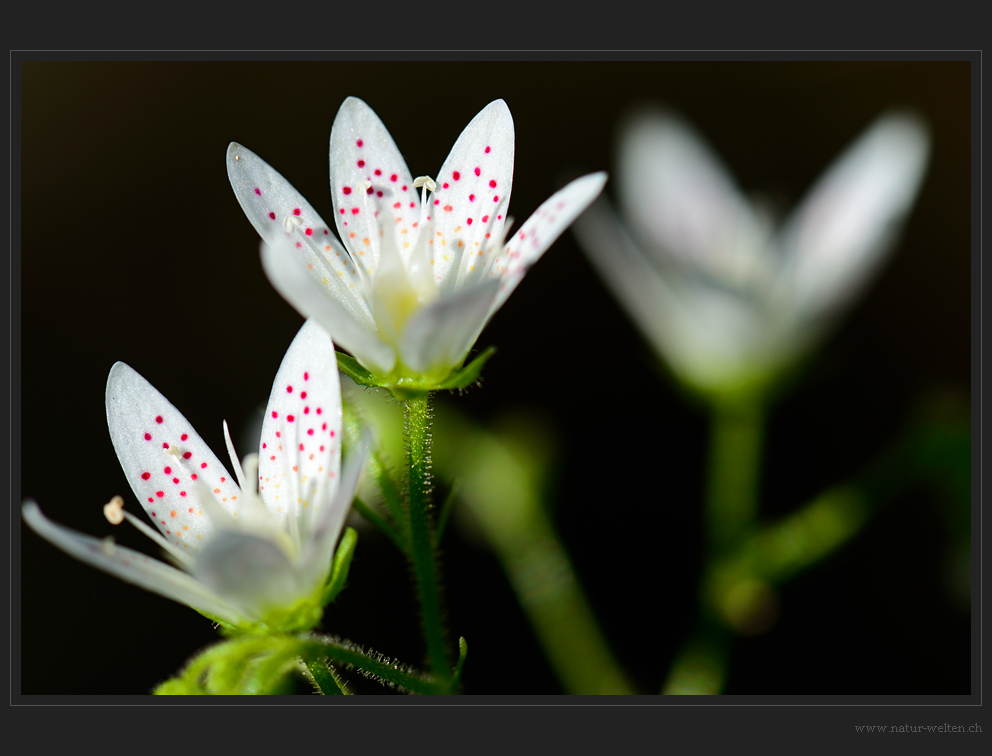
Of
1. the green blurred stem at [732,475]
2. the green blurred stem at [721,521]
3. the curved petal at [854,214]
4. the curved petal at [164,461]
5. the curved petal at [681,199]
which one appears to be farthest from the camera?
the curved petal at [681,199]

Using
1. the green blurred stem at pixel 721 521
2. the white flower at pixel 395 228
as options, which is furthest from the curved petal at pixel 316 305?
the green blurred stem at pixel 721 521

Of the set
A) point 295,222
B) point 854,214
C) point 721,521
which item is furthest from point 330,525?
point 854,214

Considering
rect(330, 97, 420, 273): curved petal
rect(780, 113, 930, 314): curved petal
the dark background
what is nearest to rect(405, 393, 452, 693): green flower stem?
rect(330, 97, 420, 273): curved petal

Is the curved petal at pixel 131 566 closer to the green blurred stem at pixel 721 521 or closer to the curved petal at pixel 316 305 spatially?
the curved petal at pixel 316 305

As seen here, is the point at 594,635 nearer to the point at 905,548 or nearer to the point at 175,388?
the point at 905,548

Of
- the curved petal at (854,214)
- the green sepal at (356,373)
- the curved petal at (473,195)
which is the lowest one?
the green sepal at (356,373)

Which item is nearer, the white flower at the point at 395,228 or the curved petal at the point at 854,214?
the white flower at the point at 395,228
